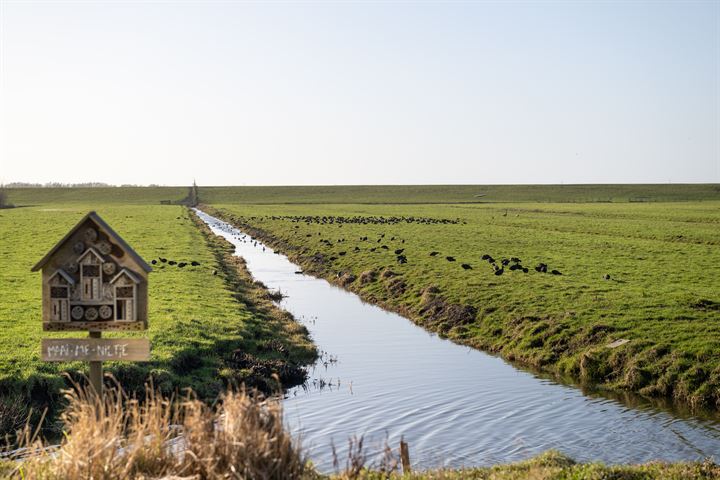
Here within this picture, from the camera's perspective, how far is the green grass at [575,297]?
24.7m

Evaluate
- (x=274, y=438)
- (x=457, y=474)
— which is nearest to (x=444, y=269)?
(x=457, y=474)

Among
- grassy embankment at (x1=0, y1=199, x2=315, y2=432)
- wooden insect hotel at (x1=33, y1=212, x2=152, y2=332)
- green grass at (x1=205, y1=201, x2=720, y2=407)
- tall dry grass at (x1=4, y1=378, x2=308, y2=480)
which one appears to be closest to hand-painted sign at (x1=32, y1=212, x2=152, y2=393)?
wooden insect hotel at (x1=33, y1=212, x2=152, y2=332)

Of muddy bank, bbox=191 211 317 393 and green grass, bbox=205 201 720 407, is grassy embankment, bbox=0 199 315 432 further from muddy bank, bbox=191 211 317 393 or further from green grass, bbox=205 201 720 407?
green grass, bbox=205 201 720 407

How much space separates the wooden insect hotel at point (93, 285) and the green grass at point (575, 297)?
1586 centimetres

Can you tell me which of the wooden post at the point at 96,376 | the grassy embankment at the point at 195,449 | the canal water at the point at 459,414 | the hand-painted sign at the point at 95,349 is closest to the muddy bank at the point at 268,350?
the canal water at the point at 459,414

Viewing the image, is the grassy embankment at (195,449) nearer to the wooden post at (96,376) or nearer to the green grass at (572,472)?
the wooden post at (96,376)

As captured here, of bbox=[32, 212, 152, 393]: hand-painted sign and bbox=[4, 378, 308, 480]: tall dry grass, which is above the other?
bbox=[32, 212, 152, 393]: hand-painted sign

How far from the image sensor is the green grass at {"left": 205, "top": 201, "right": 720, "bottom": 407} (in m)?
24.7

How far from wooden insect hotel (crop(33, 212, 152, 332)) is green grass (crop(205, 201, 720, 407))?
15.9 m

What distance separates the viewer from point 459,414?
67.9ft

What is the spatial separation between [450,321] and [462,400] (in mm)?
11776

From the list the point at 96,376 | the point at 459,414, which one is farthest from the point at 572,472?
the point at 96,376

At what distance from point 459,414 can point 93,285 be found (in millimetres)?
11033

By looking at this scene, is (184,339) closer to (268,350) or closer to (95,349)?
(268,350)
